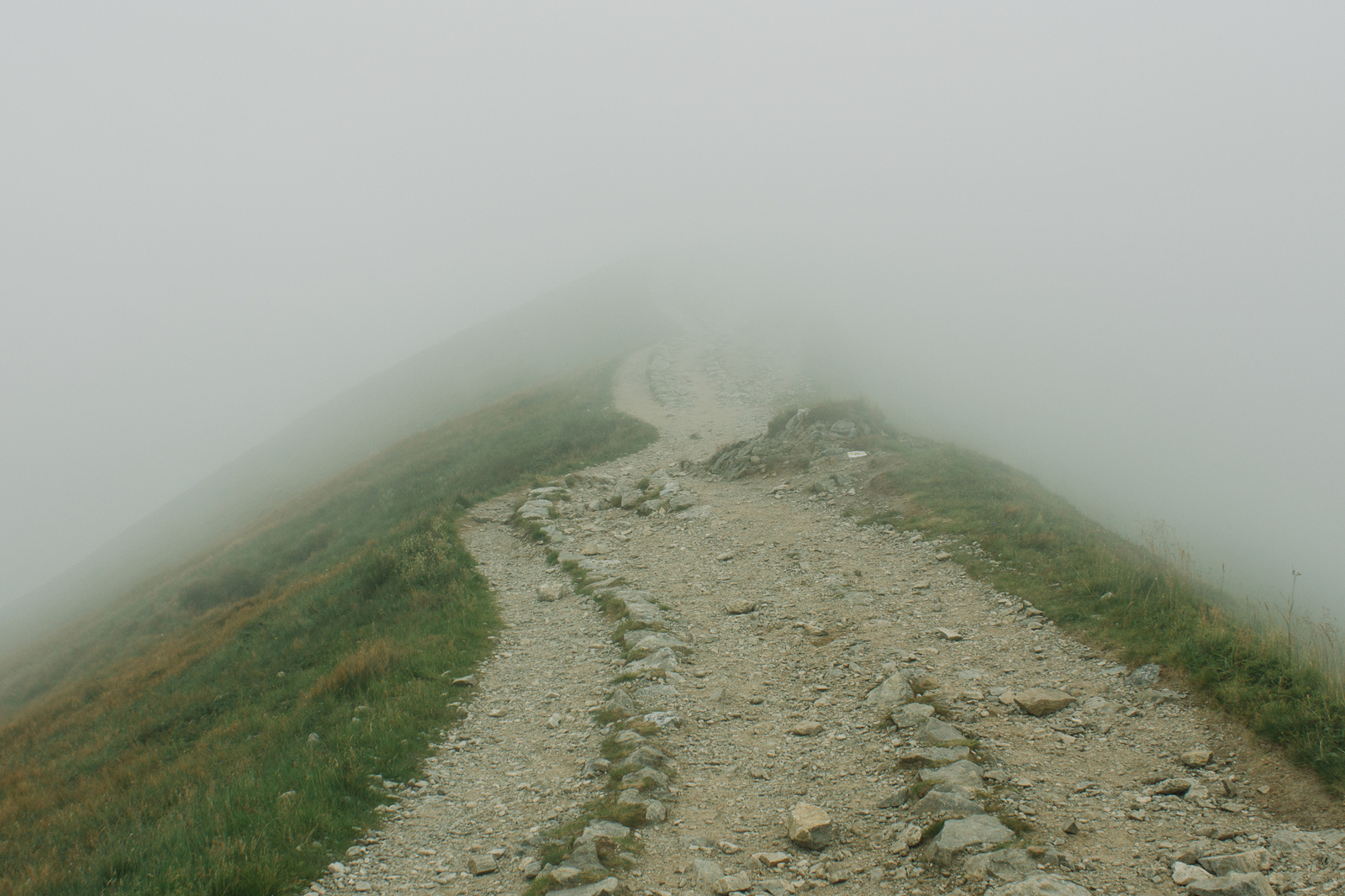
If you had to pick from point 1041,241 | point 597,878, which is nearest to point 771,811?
point 597,878

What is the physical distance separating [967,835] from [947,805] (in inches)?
19.7

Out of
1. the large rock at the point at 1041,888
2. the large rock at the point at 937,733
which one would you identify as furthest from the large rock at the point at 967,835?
the large rock at the point at 937,733

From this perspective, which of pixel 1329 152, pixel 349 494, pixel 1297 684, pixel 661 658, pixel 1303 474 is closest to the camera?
pixel 1297 684

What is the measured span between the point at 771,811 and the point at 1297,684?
18.0 ft

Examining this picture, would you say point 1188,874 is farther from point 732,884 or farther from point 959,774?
point 732,884

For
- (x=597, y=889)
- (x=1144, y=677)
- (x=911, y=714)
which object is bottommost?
(x=1144, y=677)

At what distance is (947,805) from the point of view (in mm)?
6328

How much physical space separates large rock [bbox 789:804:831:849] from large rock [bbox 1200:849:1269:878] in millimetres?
2942

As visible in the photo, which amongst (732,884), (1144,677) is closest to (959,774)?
(732,884)

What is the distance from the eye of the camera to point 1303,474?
203 ft

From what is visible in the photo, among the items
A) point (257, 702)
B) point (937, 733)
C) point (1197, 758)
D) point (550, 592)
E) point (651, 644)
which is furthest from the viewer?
point (550, 592)

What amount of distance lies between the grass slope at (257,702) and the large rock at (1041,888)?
6.25m

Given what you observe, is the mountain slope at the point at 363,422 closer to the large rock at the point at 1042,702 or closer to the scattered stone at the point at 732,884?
the scattered stone at the point at 732,884

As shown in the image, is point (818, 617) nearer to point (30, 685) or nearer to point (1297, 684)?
point (1297, 684)
